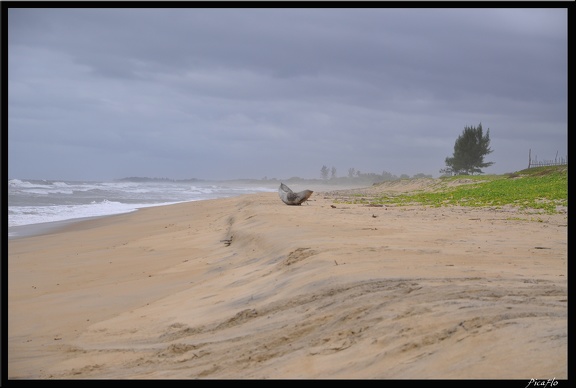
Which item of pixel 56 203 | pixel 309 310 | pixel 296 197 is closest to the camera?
pixel 309 310

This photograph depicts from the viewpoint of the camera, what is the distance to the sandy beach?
339 centimetres

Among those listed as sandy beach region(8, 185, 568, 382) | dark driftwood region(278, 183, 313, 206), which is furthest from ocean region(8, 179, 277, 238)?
dark driftwood region(278, 183, 313, 206)

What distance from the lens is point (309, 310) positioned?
4.57 metres

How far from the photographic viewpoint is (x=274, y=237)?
8.37m

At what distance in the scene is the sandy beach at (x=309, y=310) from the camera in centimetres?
339

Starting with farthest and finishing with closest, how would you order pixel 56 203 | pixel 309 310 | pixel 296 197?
pixel 56 203 → pixel 296 197 → pixel 309 310

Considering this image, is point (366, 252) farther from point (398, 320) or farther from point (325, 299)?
point (398, 320)

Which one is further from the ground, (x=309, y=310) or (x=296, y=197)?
(x=296, y=197)

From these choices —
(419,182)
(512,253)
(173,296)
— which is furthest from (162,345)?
(419,182)

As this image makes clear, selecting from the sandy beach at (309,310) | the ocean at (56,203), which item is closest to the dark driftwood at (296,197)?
the ocean at (56,203)

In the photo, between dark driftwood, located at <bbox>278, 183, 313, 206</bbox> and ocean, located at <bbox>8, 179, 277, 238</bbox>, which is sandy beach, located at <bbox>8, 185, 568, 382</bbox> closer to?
ocean, located at <bbox>8, 179, 277, 238</bbox>

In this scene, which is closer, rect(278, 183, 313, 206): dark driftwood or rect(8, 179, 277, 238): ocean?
rect(8, 179, 277, 238): ocean

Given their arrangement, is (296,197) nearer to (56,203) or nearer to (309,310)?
(309,310)

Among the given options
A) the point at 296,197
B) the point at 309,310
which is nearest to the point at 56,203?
the point at 296,197
